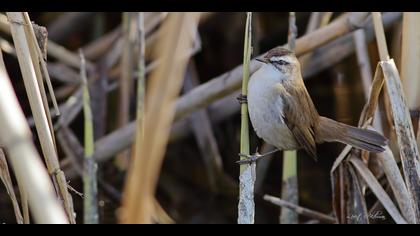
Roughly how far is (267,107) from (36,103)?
120 cm

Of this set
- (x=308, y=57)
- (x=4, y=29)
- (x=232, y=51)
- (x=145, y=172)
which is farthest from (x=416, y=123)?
(x=4, y=29)

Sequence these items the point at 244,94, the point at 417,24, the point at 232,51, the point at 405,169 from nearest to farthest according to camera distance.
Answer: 1. the point at 244,94
2. the point at 405,169
3. the point at 417,24
4. the point at 232,51

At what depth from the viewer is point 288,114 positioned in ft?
9.72

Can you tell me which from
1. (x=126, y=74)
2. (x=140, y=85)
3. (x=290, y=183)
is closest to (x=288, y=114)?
(x=290, y=183)

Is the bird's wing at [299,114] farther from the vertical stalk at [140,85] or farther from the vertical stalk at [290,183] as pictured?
the vertical stalk at [140,85]

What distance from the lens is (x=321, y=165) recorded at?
15.2 feet

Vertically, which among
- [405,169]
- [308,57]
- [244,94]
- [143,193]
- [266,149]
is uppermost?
[308,57]

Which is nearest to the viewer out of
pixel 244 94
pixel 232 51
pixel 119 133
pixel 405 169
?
pixel 244 94

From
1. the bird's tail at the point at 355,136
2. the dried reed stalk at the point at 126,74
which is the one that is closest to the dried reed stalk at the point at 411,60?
the bird's tail at the point at 355,136

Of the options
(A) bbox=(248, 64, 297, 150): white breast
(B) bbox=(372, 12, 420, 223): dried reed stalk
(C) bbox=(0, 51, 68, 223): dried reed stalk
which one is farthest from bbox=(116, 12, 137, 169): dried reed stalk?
(C) bbox=(0, 51, 68, 223): dried reed stalk

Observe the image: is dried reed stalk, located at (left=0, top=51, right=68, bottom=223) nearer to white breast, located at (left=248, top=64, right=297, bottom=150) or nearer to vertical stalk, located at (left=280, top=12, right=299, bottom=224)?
white breast, located at (left=248, top=64, right=297, bottom=150)

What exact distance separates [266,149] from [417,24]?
164 centimetres

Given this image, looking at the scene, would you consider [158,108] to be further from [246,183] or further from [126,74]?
[126,74]
